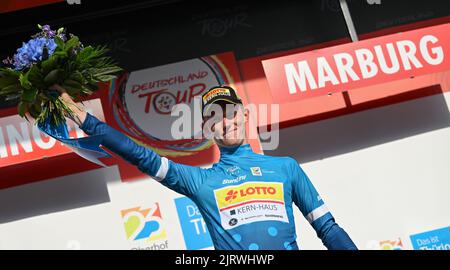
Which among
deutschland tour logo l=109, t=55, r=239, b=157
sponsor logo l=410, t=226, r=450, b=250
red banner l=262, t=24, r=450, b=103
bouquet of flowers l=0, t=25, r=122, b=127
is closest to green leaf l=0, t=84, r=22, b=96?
bouquet of flowers l=0, t=25, r=122, b=127

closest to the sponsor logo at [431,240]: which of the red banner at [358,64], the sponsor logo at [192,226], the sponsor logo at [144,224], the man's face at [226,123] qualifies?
the red banner at [358,64]

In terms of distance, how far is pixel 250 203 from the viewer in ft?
15.2

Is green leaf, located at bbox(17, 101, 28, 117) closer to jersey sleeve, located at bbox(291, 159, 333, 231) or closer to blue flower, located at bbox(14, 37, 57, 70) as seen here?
blue flower, located at bbox(14, 37, 57, 70)

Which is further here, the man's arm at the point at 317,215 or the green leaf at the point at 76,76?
the man's arm at the point at 317,215

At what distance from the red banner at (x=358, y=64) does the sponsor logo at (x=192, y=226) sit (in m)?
1.55

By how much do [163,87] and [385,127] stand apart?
2.65 metres

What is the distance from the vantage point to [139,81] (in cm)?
720

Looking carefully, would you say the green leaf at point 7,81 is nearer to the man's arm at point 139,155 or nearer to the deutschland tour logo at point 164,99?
the man's arm at point 139,155

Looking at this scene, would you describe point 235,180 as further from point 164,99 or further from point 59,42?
point 164,99

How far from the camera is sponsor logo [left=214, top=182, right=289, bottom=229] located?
4570mm

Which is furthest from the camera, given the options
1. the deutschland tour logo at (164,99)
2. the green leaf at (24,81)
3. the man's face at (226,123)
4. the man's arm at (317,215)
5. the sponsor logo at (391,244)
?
the deutschland tour logo at (164,99)

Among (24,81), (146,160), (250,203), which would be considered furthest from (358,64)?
(24,81)

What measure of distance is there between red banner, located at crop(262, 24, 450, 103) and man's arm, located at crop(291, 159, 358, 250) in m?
1.89

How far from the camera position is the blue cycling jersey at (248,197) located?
4.49 m
